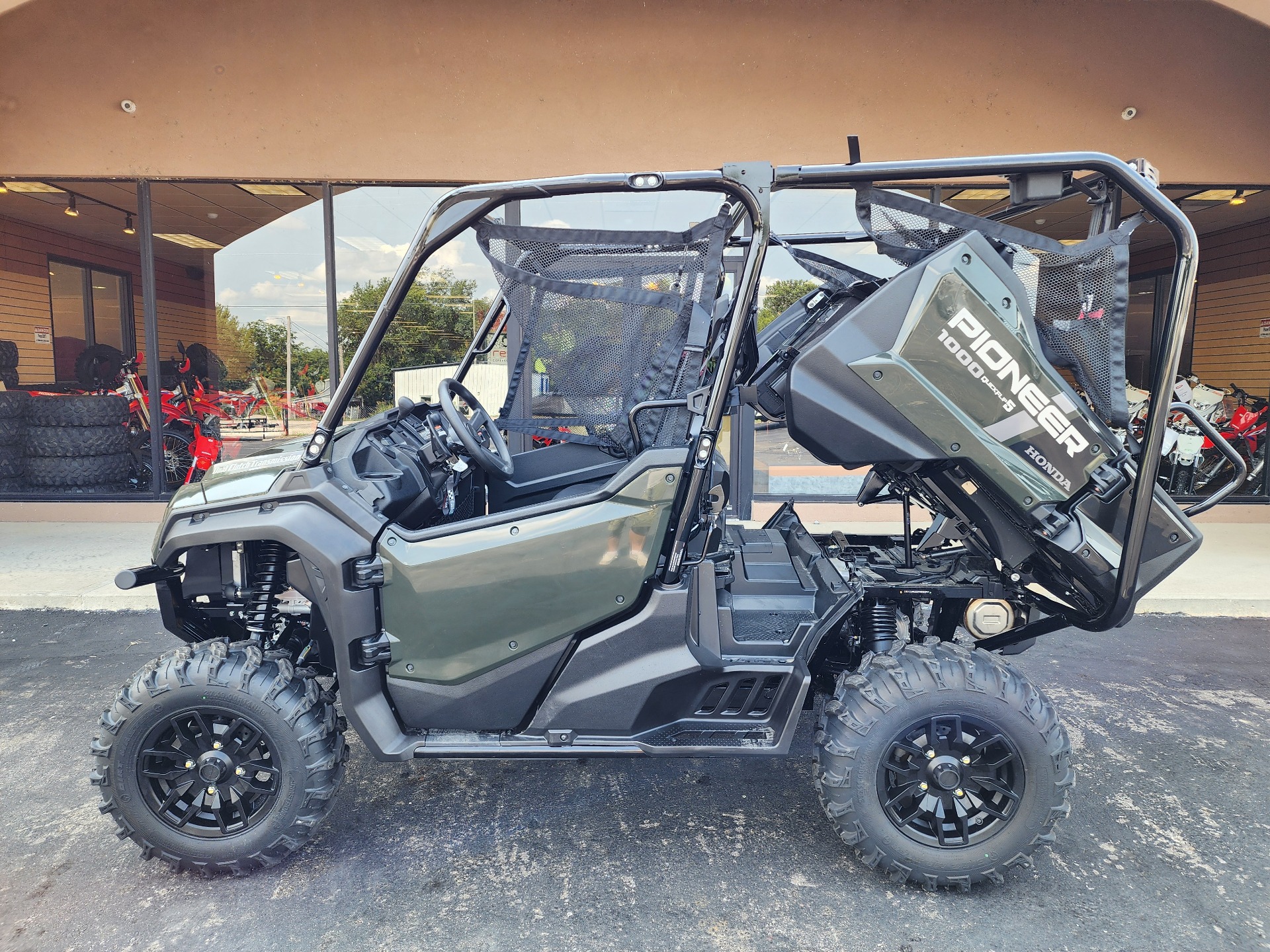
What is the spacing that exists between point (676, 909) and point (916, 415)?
1618 mm

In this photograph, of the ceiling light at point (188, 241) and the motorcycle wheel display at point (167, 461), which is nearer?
the ceiling light at point (188, 241)

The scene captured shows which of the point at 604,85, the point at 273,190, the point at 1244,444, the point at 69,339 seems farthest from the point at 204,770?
the point at 1244,444

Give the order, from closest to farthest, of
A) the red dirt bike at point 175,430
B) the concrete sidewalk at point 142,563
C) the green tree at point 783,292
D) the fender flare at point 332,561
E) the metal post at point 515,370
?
1. the fender flare at point 332,561
2. the metal post at point 515,370
3. the concrete sidewalk at point 142,563
4. the green tree at point 783,292
5. the red dirt bike at point 175,430

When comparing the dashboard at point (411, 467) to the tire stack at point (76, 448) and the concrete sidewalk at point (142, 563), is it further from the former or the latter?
the tire stack at point (76, 448)

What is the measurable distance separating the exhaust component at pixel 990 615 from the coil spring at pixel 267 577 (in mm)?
2356

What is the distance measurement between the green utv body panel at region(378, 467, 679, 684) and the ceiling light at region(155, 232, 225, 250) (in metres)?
6.86

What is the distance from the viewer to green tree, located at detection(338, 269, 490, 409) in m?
3.11

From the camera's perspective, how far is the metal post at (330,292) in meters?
7.13

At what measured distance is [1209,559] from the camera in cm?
616

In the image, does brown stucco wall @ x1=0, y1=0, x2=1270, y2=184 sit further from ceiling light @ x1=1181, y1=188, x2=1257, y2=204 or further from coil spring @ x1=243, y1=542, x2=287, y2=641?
coil spring @ x1=243, y1=542, x2=287, y2=641

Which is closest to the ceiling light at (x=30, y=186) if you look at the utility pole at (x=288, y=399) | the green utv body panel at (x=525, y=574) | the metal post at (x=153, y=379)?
the metal post at (x=153, y=379)

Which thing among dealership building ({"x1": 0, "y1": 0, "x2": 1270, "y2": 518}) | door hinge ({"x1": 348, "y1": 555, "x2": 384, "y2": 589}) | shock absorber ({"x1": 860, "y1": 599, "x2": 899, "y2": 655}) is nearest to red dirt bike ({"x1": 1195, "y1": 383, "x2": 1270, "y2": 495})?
dealership building ({"x1": 0, "y1": 0, "x2": 1270, "y2": 518})

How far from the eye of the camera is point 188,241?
7508 mm

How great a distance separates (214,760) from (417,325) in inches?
125
